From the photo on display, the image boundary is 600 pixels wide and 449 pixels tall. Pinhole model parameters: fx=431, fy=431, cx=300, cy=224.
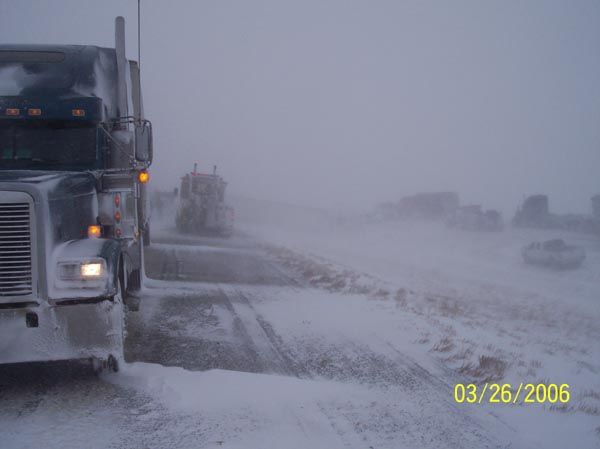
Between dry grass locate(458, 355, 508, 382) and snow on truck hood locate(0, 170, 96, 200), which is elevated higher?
snow on truck hood locate(0, 170, 96, 200)

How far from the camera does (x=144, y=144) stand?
6.10 meters

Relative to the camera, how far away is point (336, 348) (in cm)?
625

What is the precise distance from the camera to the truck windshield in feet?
17.6

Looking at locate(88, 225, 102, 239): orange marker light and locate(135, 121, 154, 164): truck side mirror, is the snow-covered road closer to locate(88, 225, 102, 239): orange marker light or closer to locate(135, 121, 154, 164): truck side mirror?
locate(88, 225, 102, 239): orange marker light

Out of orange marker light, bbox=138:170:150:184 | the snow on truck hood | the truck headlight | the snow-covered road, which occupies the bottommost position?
the snow-covered road

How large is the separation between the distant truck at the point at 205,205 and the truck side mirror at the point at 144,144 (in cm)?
2034

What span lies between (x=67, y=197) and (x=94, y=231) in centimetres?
63

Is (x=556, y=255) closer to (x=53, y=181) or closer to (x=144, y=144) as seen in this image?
(x=144, y=144)

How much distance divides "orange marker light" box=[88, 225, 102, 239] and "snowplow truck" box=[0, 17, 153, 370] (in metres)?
0.02

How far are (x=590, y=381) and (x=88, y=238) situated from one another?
676 centimetres
